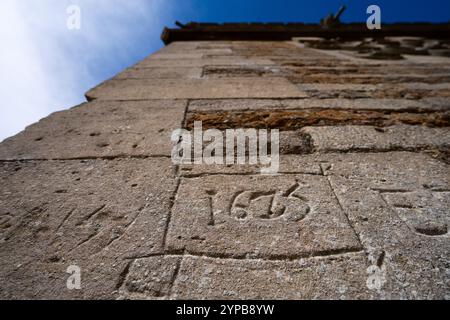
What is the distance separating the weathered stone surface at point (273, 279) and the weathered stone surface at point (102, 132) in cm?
61

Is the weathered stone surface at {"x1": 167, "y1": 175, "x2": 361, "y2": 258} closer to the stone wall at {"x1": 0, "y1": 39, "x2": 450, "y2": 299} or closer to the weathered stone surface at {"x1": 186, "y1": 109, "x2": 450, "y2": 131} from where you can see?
the stone wall at {"x1": 0, "y1": 39, "x2": 450, "y2": 299}

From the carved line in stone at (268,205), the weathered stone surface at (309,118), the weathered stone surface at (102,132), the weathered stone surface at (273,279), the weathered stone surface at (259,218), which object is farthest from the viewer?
the weathered stone surface at (309,118)

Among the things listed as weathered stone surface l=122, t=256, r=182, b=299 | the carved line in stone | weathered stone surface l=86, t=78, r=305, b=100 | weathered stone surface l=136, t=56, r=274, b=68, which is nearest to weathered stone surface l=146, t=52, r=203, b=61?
weathered stone surface l=136, t=56, r=274, b=68

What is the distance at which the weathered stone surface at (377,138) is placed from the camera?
1.22 meters

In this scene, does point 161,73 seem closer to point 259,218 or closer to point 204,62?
point 204,62

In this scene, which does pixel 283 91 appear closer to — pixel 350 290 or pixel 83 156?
pixel 83 156

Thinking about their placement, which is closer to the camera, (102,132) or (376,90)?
(102,132)

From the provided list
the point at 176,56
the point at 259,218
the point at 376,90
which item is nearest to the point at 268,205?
the point at 259,218

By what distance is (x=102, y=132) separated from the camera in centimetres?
131

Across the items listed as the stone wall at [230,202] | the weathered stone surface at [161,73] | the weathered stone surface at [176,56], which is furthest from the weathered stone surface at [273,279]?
the weathered stone surface at [176,56]

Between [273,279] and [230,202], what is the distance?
0.31m

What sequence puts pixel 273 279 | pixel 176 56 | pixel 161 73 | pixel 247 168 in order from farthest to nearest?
pixel 176 56, pixel 161 73, pixel 247 168, pixel 273 279

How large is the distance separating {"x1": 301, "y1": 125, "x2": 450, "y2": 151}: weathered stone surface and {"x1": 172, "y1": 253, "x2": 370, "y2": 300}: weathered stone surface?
61 cm

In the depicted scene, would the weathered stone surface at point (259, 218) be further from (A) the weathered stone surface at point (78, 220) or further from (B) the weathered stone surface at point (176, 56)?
(B) the weathered stone surface at point (176, 56)
